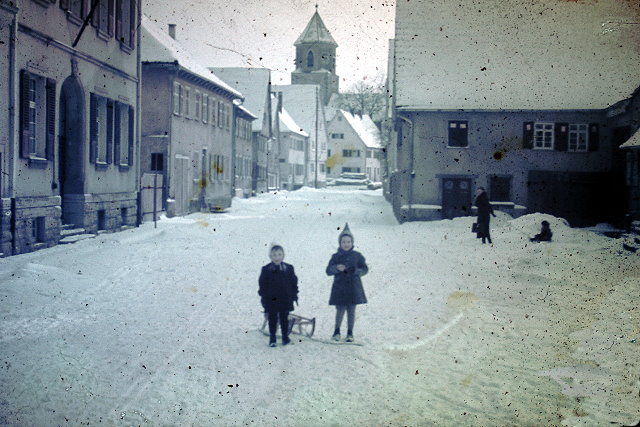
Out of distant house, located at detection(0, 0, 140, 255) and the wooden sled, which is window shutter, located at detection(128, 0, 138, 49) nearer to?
distant house, located at detection(0, 0, 140, 255)

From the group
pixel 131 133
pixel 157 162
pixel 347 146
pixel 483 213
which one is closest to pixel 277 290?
pixel 483 213

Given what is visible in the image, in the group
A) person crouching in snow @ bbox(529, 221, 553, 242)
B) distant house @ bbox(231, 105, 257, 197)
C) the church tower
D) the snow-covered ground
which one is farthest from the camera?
the church tower

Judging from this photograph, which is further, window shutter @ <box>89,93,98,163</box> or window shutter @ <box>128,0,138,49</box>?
window shutter @ <box>128,0,138,49</box>

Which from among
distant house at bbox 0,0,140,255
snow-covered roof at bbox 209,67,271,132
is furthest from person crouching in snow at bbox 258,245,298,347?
snow-covered roof at bbox 209,67,271,132

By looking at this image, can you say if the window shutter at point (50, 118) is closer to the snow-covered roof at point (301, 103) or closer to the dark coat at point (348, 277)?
the dark coat at point (348, 277)

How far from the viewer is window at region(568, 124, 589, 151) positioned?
29547mm

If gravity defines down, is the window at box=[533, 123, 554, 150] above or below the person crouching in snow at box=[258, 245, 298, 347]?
above

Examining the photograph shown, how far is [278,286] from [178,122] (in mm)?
25055

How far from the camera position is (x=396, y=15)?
3159cm

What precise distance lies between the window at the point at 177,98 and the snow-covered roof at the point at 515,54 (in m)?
9.67

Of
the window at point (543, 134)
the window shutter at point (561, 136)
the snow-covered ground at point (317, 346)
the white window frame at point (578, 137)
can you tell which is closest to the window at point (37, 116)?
the snow-covered ground at point (317, 346)

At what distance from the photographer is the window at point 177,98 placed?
31.3 m

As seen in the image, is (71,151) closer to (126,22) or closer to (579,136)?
(126,22)

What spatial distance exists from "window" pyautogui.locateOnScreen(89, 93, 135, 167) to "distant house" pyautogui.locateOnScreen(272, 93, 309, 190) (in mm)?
44408
